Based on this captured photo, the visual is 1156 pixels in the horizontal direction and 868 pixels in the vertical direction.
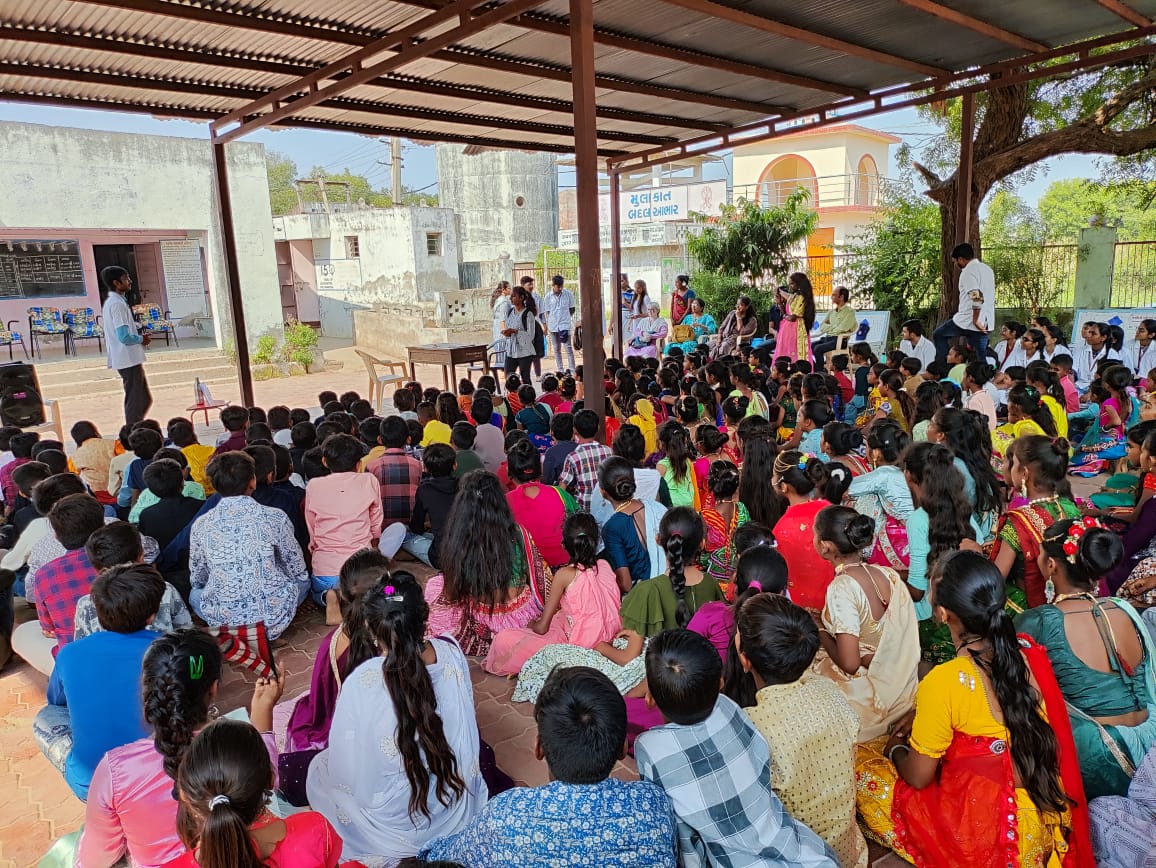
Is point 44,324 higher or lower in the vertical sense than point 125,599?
higher

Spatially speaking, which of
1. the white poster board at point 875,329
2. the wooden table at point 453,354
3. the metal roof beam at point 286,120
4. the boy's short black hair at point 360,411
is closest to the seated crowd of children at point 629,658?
the boy's short black hair at point 360,411

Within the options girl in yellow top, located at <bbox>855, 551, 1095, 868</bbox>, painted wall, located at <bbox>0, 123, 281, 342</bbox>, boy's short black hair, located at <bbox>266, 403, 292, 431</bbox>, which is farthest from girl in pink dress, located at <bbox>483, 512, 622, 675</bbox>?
painted wall, located at <bbox>0, 123, 281, 342</bbox>

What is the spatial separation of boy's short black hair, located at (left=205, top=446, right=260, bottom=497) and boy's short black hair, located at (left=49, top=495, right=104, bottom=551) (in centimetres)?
49

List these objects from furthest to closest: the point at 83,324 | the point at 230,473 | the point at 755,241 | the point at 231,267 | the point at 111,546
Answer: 1. the point at 83,324
2. the point at 755,241
3. the point at 231,267
4. the point at 230,473
5. the point at 111,546

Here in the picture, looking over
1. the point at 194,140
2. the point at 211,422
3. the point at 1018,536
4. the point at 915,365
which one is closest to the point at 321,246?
the point at 194,140

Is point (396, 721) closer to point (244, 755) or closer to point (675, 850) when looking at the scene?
point (244, 755)

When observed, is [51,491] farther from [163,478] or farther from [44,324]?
[44,324]

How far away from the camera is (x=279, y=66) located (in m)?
6.76

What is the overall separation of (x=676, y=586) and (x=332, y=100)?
6.62 m

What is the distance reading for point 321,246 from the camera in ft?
85.1

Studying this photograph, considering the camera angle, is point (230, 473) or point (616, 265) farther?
point (616, 265)

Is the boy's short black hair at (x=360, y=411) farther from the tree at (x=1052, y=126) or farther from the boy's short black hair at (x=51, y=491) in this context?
the tree at (x=1052, y=126)

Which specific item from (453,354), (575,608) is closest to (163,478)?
(575,608)

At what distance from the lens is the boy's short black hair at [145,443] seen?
4613mm
